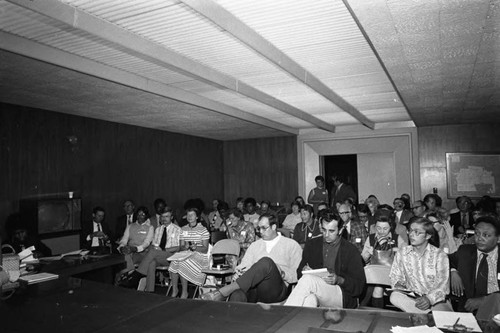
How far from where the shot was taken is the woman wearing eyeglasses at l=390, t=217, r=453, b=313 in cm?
322

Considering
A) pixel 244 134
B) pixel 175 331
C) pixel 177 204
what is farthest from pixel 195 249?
pixel 244 134

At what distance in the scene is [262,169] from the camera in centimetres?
1220

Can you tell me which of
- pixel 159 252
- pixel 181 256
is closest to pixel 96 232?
pixel 159 252

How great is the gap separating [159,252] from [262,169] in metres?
6.46

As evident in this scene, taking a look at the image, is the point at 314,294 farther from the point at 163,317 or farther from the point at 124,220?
the point at 124,220

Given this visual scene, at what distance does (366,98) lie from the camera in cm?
707

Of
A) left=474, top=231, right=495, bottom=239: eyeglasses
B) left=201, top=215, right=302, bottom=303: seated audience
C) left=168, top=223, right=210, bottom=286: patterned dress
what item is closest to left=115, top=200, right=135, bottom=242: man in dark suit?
left=168, top=223, right=210, bottom=286: patterned dress

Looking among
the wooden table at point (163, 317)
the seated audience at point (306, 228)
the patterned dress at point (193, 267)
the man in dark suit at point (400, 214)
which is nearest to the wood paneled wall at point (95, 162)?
the patterned dress at point (193, 267)

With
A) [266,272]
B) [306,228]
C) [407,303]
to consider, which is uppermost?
[306,228]

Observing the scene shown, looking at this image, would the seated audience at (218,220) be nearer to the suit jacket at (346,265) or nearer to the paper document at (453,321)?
the suit jacket at (346,265)

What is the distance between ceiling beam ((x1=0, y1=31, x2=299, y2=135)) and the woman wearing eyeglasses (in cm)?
379

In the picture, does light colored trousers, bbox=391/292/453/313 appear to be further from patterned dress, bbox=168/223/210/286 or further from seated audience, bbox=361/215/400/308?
patterned dress, bbox=168/223/210/286

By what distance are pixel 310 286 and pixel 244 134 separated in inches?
326

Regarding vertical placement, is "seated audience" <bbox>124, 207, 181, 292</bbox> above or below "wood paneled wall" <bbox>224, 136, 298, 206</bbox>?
below
